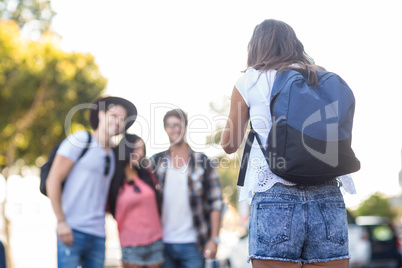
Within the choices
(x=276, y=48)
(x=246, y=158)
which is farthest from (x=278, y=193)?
(x=276, y=48)

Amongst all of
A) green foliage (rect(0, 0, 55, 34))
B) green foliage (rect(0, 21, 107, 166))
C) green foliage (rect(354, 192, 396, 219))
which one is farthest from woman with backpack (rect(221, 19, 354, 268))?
green foliage (rect(354, 192, 396, 219))

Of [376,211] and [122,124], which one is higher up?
[122,124]

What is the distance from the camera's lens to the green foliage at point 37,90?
1888cm

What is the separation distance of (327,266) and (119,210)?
224cm

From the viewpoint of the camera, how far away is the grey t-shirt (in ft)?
13.0

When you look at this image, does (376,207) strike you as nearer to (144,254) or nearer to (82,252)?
(144,254)

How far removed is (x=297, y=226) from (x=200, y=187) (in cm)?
221

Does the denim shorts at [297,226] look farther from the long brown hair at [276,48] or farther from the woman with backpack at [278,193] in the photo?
the long brown hair at [276,48]

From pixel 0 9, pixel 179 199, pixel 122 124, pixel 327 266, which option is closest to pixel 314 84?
pixel 327 266

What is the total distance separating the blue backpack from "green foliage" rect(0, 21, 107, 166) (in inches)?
635

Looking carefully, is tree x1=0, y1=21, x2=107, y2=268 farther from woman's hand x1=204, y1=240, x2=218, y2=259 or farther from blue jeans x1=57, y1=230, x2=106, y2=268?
blue jeans x1=57, y1=230, x2=106, y2=268

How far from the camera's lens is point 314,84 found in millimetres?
2477

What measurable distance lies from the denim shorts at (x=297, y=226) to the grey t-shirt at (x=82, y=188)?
1.79m

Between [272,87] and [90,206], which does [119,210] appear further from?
[272,87]
